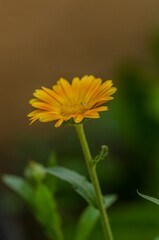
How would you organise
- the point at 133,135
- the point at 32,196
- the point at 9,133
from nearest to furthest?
the point at 32,196 → the point at 133,135 → the point at 9,133

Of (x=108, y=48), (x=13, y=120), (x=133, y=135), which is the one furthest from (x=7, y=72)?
(x=133, y=135)

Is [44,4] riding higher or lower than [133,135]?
higher

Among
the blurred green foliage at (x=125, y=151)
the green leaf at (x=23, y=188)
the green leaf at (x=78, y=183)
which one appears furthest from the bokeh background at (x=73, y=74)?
the green leaf at (x=78, y=183)

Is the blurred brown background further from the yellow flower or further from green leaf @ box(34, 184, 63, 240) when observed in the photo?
the yellow flower

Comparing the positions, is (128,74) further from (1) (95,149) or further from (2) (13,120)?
(2) (13,120)

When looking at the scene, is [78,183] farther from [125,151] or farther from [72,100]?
[125,151]

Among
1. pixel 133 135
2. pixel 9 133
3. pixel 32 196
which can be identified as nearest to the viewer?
pixel 32 196

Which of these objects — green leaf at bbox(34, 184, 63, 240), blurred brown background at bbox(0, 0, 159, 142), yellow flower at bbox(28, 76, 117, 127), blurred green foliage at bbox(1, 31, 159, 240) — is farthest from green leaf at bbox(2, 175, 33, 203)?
blurred brown background at bbox(0, 0, 159, 142)
